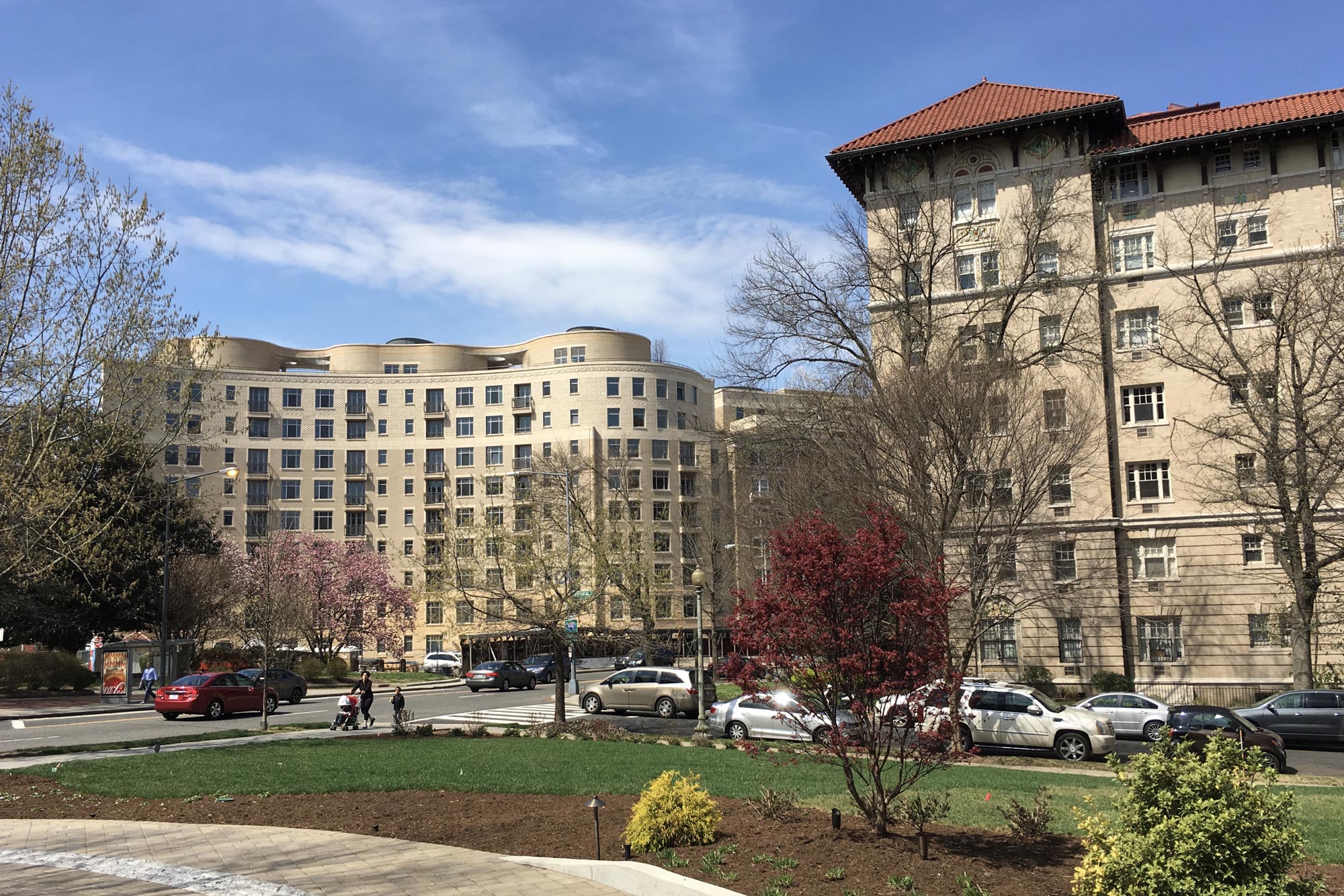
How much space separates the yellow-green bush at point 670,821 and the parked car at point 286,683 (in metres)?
30.6

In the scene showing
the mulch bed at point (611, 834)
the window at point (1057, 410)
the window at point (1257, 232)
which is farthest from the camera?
the window at point (1257, 232)

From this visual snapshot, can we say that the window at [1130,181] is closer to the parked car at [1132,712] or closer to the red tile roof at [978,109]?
the red tile roof at [978,109]

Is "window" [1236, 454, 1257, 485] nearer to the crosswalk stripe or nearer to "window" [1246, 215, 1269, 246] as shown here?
"window" [1246, 215, 1269, 246]

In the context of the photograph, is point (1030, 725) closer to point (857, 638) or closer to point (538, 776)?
point (538, 776)

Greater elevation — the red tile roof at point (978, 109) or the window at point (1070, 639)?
the red tile roof at point (978, 109)

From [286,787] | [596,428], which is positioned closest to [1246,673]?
[286,787]

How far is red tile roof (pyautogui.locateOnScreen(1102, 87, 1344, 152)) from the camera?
128ft

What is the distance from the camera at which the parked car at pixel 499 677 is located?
1756 inches

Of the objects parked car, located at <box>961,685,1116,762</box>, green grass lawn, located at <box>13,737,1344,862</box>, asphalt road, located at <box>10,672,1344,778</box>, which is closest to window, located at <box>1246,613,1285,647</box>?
asphalt road, located at <box>10,672,1344,778</box>

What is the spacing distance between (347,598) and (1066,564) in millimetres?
46003

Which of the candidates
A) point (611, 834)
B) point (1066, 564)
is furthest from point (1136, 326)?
point (611, 834)

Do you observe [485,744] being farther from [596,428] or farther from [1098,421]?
[596,428]

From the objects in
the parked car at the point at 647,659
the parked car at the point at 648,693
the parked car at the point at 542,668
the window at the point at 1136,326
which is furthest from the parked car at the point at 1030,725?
the parked car at the point at 542,668

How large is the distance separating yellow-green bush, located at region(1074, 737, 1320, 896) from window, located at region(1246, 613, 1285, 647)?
33343 mm
